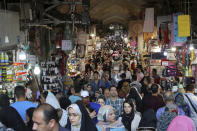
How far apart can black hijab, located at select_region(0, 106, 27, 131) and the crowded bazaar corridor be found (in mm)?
12

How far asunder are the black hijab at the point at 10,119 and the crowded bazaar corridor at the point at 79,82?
0.01m

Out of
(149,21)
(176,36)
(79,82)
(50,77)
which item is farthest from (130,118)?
(149,21)

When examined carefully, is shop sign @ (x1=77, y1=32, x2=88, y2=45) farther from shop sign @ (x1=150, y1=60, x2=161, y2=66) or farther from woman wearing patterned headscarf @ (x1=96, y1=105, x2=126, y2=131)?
woman wearing patterned headscarf @ (x1=96, y1=105, x2=126, y2=131)

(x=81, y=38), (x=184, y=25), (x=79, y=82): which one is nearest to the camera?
(x=79, y=82)

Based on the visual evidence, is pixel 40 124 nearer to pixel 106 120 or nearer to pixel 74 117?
pixel 74 117

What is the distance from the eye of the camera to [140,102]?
18.1ft

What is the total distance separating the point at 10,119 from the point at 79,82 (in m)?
3.90

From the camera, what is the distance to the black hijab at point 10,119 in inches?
138

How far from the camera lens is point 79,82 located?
24.2 feet

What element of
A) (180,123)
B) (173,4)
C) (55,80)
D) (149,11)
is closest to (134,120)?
(180,123)

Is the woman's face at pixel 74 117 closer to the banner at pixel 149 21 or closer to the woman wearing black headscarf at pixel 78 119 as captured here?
the woman wearing black headscarf at pixel 78 119

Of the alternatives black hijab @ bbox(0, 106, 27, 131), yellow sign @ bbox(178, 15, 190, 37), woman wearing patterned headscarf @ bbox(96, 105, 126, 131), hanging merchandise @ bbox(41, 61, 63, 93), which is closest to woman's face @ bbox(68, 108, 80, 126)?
woman wearing patterned headscarf @ bbox(96, 105, 126, 131)

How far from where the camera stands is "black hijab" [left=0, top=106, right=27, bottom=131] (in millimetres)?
3500

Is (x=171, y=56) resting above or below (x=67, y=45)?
below
